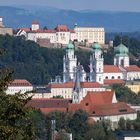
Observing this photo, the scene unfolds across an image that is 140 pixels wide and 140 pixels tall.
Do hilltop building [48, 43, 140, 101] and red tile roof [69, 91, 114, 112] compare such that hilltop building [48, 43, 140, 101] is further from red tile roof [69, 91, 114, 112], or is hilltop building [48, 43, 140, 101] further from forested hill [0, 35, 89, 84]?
red tile roof [69, 91, 114, 112]

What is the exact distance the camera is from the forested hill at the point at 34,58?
79.0m

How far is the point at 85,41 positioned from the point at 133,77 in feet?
42.6

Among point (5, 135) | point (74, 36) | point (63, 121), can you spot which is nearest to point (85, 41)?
point (74, 36)

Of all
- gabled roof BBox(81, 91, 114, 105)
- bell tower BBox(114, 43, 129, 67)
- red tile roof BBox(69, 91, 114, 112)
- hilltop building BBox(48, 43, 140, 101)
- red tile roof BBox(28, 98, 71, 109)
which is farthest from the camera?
bell tower BBox(114, 43, 129, 67)

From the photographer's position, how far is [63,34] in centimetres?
8938

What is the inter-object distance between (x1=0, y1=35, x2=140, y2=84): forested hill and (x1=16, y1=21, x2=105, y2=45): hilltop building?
3.25 meters

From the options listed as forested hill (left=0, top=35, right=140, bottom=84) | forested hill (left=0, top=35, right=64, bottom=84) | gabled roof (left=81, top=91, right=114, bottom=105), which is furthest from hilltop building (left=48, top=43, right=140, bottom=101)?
gabled roof (left=81, top=91, right=114, bottom=105)

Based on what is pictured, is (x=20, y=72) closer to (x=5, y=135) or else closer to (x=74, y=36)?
(x=74, y=36)

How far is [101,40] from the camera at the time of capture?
92.2 m

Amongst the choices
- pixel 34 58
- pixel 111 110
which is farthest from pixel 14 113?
pixel 34 58

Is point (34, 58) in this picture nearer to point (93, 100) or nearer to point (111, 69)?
point (111, 69)

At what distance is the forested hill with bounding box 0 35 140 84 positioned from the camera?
259ft

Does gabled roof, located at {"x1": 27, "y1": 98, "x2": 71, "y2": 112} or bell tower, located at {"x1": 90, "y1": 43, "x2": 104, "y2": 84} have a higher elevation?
bell tower, located at {"x1": 90, "y1": 43, "x2": 104, "y2": 84}

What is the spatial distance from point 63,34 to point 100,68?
18.5 m
